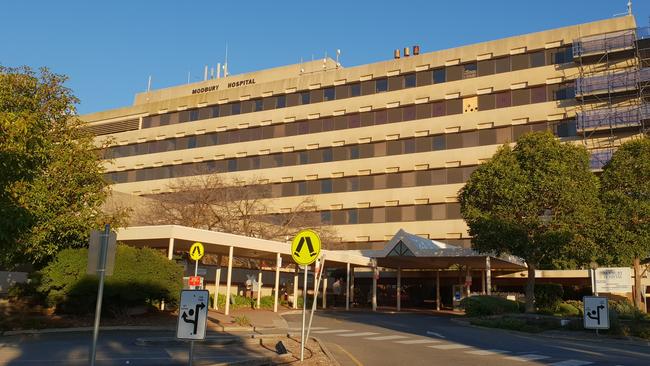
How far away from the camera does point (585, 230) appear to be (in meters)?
29.1

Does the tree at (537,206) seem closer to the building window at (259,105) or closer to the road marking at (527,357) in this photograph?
the road marking at (527,357)

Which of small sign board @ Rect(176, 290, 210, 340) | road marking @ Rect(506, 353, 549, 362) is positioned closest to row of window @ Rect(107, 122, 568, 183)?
road marking @ Rect(506, 353, 549, 362)

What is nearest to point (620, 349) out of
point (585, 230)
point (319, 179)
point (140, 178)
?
point (585, 230)

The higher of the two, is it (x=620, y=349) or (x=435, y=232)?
(x=435, y=232)

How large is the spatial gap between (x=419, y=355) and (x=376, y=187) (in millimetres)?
38589

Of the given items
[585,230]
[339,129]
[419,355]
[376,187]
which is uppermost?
[339,129]

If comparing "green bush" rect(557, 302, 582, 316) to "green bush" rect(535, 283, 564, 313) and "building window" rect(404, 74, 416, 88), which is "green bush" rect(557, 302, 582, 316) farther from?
"building window" rect(404, 74, 416, 88)

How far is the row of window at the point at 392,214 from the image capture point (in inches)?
1965

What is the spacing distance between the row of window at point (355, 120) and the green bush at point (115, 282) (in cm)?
3089

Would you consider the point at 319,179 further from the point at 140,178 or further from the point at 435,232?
the point at 140,178

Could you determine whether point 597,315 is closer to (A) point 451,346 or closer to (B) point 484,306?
(A) point 451,346

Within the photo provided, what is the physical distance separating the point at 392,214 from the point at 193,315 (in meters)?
43.1

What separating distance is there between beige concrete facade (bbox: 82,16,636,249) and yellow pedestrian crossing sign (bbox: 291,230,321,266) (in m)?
37.8

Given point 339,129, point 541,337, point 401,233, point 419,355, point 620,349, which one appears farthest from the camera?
point 339,129
